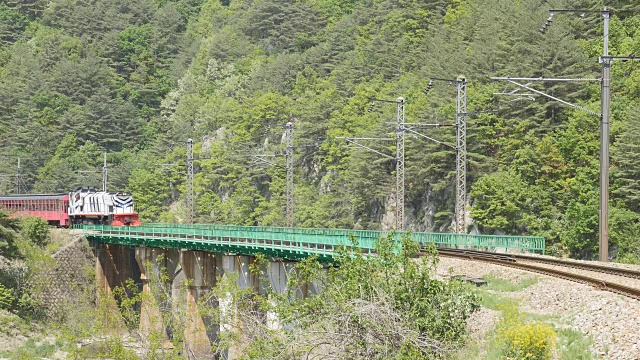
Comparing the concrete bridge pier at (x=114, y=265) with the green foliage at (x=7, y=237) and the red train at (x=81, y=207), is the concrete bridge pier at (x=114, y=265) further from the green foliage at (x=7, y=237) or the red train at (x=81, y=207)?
the green foliage at (x=7, y=237)

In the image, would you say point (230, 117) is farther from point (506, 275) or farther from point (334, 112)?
point (506, 275)

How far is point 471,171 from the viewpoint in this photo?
6619 cm

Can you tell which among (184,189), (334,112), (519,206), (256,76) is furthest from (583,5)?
(256,76)

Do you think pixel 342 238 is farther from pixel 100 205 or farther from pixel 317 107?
pixel 317 107

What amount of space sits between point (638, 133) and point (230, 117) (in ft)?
220

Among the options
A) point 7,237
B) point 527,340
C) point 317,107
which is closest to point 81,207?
point 7,237

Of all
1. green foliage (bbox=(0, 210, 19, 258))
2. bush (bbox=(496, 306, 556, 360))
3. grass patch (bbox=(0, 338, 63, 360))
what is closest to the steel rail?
Answer: bush (bbox=(496, 306, 556, 360))

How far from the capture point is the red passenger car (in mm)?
74938

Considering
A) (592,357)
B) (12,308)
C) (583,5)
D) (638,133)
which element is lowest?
(12,308)

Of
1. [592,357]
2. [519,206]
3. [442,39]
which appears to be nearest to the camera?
[592,357]

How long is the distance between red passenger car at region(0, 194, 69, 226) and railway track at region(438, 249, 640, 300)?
1714 inches

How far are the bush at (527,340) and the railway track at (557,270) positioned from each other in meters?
2.97

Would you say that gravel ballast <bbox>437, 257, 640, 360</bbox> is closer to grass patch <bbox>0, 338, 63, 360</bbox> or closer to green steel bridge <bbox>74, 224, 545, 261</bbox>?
green steel bridge <bbox>74, 224, 545, 261</bbox>

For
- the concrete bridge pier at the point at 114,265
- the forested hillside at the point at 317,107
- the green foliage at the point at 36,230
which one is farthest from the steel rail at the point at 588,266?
the concrete bridge pier at the point at 114,265
